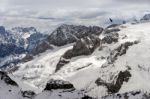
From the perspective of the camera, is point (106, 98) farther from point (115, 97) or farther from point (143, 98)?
point (143, 98)

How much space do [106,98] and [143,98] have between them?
1978 cm

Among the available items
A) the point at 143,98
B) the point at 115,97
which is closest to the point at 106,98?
the point at 115,97

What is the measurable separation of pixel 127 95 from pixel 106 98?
36.1 feet

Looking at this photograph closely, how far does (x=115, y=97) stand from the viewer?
647ft

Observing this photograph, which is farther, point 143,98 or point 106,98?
point 106,98

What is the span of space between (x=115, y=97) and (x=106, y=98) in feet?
15.0

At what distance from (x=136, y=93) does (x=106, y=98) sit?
13898mm

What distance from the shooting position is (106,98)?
655 feet

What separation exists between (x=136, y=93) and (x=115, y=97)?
31.0ft

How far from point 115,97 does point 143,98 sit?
15300 mm

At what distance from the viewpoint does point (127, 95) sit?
633ft

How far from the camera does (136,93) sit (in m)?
194

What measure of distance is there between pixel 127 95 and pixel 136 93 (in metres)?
4.40
